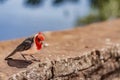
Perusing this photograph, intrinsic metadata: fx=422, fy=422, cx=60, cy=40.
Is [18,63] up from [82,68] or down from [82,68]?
up

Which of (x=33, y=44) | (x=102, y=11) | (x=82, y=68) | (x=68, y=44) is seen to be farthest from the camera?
(x=102, y=11)

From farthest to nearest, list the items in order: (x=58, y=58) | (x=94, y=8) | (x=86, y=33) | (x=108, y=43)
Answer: (x=94, y=8) → (x=86, y=33) → (x=108, y=43) → (x=58, y=58)

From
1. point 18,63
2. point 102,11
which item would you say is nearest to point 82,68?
point 18,63

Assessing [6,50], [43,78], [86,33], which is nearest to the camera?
[43,78]

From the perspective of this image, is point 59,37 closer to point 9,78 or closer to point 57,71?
point 57,71

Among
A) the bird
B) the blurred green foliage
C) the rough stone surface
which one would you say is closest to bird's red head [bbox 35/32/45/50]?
the bird

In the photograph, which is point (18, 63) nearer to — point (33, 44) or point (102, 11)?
point (33, 44)

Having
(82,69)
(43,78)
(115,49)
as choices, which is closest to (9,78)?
(43,78)
